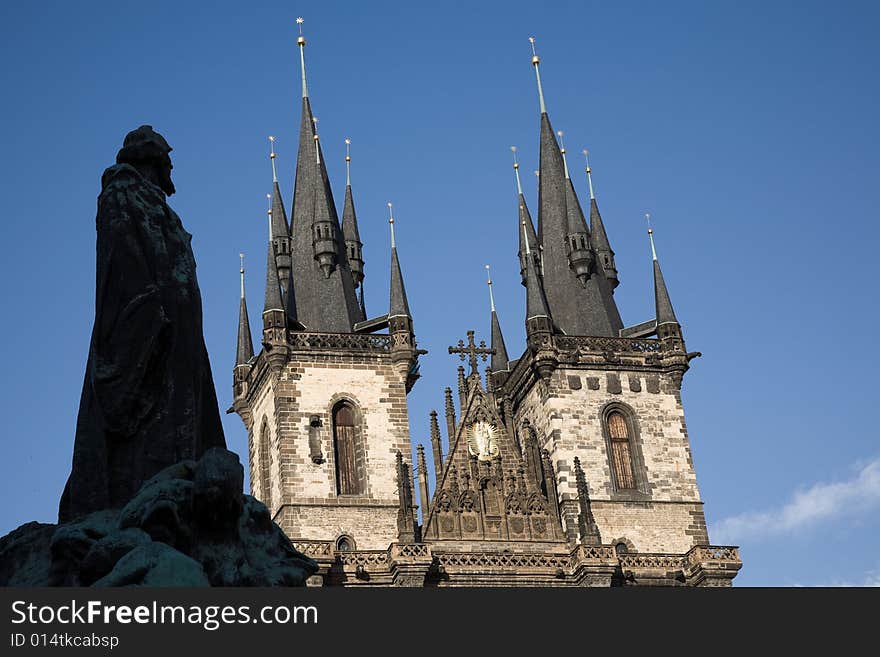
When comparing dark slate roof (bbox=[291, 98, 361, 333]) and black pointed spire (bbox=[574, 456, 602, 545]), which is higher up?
dark slate roof (bbox=[291, 98, 361, 333])

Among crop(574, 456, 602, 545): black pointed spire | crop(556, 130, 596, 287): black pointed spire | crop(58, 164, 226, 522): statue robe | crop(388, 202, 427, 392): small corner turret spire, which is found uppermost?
crop(556, 130, 596, 287): black pointed spire

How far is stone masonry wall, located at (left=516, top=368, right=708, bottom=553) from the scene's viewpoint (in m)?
40.2

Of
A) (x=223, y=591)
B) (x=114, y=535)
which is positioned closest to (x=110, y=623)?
(x=223, y=591)

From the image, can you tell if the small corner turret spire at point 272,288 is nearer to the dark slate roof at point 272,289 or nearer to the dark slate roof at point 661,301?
the dark slate roof at point 272,289

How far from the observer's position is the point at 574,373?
41.7 meters

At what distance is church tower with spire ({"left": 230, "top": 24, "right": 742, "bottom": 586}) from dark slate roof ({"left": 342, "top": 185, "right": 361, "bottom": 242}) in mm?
135

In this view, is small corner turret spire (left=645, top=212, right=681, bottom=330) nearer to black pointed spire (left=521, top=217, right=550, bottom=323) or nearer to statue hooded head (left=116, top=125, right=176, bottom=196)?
black pointed spire (left=521, top=217, right=550, bottom=323)

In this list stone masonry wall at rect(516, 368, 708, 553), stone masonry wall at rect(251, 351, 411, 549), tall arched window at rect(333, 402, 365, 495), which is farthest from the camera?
stone masonry wall at rect(516, 368, 708, 553)

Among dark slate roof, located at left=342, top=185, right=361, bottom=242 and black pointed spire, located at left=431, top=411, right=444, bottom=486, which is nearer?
black pointed spire, located at left=431, top=411, right=444, bottom=486

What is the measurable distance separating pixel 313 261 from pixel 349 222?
232cm

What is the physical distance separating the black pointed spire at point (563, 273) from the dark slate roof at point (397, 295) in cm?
490

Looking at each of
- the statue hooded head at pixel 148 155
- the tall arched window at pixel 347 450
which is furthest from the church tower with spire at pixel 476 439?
the statue hooded head at pixel 148 155

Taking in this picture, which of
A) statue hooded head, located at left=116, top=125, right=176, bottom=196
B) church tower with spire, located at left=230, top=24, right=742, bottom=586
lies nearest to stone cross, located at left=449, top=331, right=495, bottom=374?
church tower with spire, located at left=230, top=24, right=742, bottom=586

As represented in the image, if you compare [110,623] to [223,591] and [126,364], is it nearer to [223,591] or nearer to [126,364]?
[223,591]
